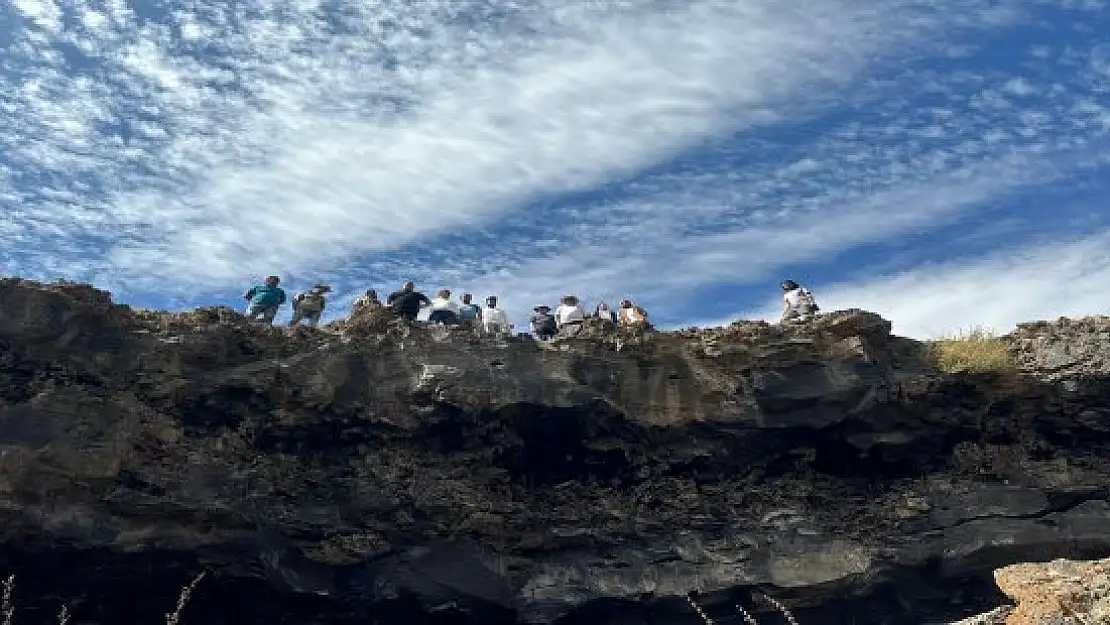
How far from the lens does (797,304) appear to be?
18.8 metres

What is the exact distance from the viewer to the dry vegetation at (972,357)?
58.1ft

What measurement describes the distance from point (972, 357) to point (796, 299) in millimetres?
3287

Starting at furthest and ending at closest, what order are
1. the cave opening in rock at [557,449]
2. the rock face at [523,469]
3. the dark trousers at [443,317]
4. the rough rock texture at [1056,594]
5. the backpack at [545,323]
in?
the backpack at [545,323], the dark trousers at [443,317], the cave opening in rock at [557,449], the rock face at [523,469], the rough rock texture at [1056,594]

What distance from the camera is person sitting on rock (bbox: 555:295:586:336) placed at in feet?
58.9

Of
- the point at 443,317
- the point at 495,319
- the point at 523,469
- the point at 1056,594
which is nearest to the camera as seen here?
the point at 1056,594

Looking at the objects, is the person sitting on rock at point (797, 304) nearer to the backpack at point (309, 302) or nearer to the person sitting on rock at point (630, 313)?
the person sitting on rock at point (630, 313)

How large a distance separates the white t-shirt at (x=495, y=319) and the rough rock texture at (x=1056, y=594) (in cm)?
1064

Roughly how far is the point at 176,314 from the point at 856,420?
11913 millimetres

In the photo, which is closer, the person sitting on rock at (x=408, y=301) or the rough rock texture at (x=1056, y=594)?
the rough rock texture at (x=1056, y=594)

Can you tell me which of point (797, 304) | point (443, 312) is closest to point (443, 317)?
point (443, 312)

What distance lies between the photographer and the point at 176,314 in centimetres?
1681

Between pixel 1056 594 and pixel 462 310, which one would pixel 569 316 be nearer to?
pixel 462 310

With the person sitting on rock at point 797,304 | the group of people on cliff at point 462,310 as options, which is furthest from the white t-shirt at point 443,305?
the person sitting on rock at point 797,304

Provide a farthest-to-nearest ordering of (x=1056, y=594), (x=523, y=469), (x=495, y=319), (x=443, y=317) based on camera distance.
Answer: (x=495, y=319)
(x=443, y=317)
(x=523, y=469)
(x=1056, y=594)
